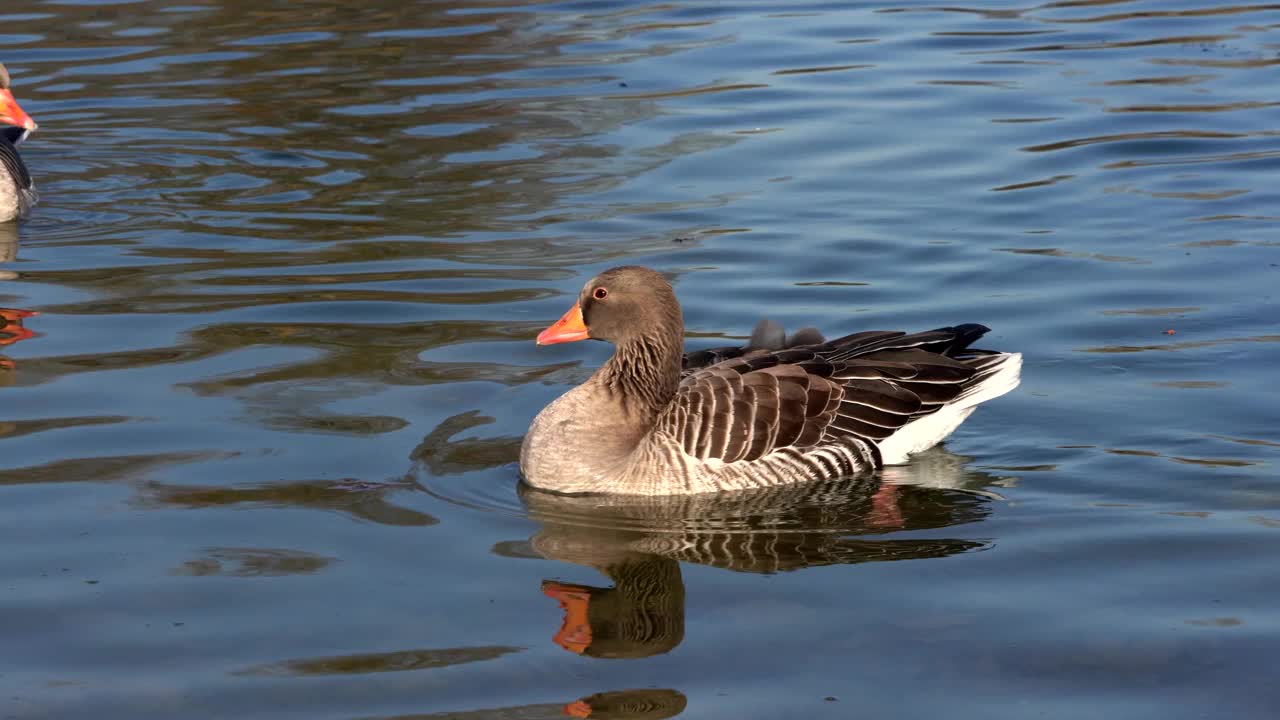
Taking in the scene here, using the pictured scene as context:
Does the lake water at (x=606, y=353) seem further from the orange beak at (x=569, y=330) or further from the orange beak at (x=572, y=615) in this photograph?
the orange beak at (x=569, y=330)

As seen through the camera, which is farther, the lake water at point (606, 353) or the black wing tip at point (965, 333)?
the black wing tip at point (965, 333)

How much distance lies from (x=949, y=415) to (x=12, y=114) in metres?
9.90

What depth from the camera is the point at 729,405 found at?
9.46m

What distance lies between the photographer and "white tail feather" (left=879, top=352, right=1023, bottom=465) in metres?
9.73

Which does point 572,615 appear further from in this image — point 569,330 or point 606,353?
point 606,353

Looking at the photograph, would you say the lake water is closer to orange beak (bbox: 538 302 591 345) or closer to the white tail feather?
the white tail feather

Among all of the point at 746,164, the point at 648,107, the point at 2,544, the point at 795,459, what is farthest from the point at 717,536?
the point at 648,107

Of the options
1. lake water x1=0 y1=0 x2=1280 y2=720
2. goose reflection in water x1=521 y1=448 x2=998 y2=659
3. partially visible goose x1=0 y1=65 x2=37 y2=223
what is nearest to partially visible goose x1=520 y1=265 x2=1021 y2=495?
goose reflection in water x1=521 y1=448 x2=998 y2=659

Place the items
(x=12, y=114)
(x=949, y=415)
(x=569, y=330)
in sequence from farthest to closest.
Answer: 1. (x=12, y=114)
2. (x=949, y=415)
3. (x=569, y=330)

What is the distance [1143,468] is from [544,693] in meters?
3.92

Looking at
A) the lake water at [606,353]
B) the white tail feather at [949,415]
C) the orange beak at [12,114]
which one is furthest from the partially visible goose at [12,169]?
the white tail feather at [949,415]

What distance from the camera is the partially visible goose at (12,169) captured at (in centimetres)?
1476

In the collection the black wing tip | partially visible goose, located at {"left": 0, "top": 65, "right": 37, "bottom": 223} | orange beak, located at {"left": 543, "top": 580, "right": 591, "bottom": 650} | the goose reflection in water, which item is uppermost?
partially visible goose, located at {"left": 0, "top": 65, "right": 37, "bottom": 223}


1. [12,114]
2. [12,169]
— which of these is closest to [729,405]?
[12,169]
